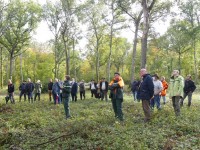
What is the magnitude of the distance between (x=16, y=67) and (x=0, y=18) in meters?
30.8

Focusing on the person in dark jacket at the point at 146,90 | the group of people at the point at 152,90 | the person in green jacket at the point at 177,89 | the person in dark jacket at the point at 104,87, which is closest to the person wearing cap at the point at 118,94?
the group of people at the point at 152,90

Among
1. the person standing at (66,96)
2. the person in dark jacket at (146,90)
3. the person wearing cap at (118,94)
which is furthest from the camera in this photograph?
the person standing at (66,96)

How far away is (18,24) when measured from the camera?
40625mm

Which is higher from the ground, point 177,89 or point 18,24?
point 18,24

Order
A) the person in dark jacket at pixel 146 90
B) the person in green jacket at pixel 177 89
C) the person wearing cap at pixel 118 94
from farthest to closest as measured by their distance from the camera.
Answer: the person in green jacket at pixel 177 89 < the person wearing cap at pixel 118 94 < the person in dark jacket at pixel 146 90

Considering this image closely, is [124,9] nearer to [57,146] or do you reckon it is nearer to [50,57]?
[57,146]

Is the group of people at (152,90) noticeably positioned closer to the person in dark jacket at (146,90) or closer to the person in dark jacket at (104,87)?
the person in dark jacket at (146,90)

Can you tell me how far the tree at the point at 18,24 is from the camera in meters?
39.0

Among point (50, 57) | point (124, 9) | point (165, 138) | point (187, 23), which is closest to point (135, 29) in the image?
point (124, 9)

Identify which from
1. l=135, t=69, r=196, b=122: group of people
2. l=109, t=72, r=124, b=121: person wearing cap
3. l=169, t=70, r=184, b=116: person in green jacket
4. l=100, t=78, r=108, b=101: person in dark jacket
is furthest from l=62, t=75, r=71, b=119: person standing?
l=100, t=78, r=108, b=101: person in dark jacket

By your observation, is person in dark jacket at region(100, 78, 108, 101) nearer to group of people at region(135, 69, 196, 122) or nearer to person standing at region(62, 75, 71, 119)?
group of people at region(135, 69, 196, 122)

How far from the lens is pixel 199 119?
11.4m

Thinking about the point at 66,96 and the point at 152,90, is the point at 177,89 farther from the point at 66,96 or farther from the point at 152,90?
the point at 66,96

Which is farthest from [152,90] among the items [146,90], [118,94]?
[118,94]
